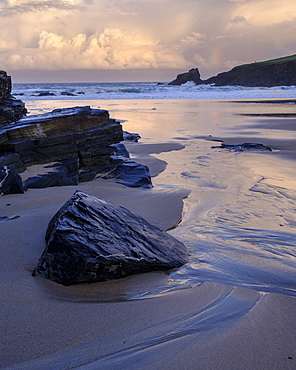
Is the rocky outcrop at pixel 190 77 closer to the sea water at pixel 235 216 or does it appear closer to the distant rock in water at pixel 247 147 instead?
the sea water at pixel 235 216

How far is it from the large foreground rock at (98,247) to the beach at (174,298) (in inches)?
3.1

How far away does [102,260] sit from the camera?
2504 mm

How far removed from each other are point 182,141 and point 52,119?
5696 millimetres

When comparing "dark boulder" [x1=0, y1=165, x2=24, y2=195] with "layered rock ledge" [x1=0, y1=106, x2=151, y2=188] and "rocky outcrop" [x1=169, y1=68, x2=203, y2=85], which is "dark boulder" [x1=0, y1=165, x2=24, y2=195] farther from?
"rocky outcrop" [x1=169, y1=68, x2=203, y2=85]

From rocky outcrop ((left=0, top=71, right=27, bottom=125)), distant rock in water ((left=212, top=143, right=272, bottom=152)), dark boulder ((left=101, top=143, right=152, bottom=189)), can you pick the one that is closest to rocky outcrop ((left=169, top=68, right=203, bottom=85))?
distant rock in water ((left=212, top=143, right=272, bottom=152))

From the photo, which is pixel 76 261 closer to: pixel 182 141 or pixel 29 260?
pixel 29 260

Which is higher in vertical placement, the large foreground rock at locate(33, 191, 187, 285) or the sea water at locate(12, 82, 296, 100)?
the sea water at locate(12, 82, 296, 100)

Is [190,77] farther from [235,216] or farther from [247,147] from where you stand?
[235,216]

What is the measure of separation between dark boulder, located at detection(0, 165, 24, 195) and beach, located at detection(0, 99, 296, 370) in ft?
0.38

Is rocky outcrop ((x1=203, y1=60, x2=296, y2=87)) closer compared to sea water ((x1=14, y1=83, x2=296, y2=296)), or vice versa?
sea water ((x1=14, y1=83, x2=296, y2=296))

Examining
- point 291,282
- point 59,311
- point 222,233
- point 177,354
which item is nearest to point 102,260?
point 59,311

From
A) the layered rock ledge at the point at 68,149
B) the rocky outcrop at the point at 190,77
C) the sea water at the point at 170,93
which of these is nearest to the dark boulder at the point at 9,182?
the layered rock ledge at the point at 68,149

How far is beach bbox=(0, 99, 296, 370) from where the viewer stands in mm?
1829

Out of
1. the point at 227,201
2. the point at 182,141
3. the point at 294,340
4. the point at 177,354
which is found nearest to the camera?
the point at 177,354
